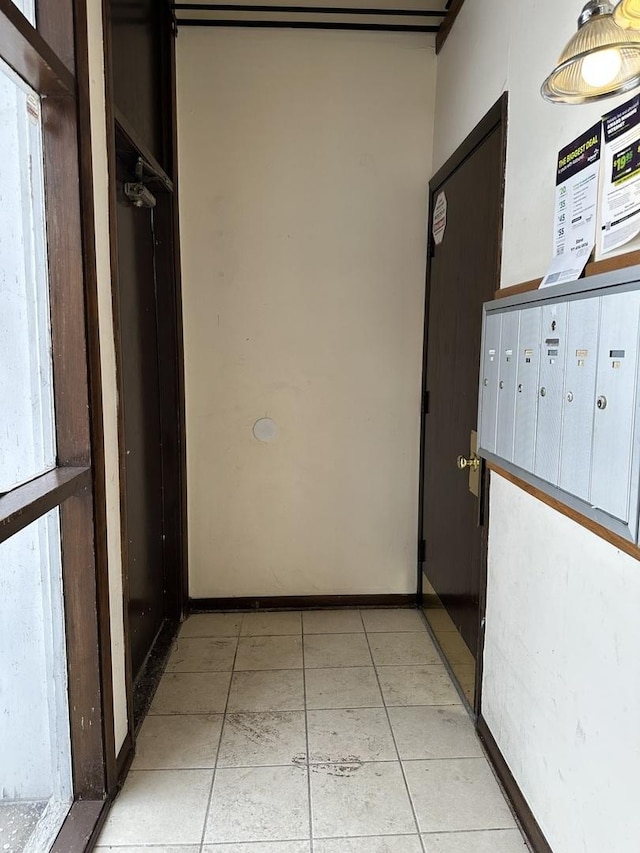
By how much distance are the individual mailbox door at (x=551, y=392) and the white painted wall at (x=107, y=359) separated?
118cm

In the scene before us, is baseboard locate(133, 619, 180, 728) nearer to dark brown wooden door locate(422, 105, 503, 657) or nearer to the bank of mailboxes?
dark brown wooden door locate(422, 105, 503, 657)

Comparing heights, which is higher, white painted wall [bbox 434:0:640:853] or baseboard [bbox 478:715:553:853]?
white painted wall [bbox 434:0:640:853]

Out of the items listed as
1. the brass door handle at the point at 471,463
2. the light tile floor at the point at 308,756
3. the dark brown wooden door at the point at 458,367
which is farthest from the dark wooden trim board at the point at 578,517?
the light tile floor at the point at 308,756

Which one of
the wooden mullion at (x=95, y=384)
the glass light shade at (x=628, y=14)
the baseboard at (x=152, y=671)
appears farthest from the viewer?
the baseboard at (x=152, y=671)

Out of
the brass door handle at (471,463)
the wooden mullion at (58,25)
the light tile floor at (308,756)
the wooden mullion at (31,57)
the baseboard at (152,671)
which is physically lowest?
the light tile floor at (308,756)

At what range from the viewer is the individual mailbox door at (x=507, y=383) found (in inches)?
66.6

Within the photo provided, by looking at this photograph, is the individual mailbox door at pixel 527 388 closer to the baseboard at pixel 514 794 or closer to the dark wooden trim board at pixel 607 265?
the dark wooden trim board at pixel 607 265

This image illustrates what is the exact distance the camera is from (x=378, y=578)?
124 inches

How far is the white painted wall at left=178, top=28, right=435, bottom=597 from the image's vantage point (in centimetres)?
283

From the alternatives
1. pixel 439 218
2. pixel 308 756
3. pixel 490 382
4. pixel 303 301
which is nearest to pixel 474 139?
pixel 439 218

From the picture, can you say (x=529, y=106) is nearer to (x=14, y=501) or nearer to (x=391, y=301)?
(x=391, y=301)

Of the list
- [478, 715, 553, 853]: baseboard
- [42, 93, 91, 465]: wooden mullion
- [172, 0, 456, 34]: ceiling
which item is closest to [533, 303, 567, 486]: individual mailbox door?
[478, 715, 553, 853]: baseboard

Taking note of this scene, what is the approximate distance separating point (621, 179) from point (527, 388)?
56cm

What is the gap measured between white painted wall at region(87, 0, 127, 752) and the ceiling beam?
1534mm
